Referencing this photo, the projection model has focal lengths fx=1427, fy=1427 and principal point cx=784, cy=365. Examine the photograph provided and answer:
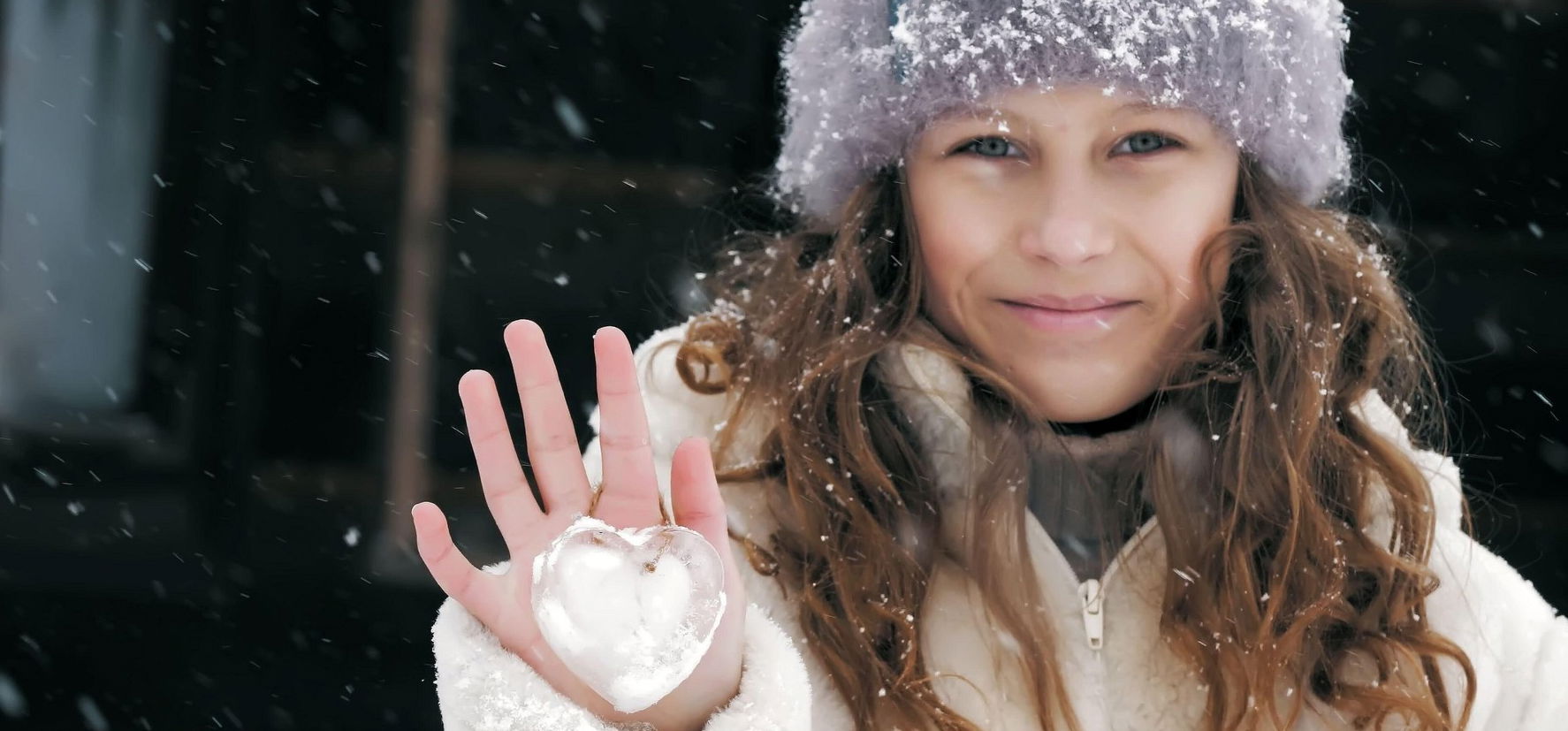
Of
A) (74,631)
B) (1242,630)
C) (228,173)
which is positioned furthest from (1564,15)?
(74,631)

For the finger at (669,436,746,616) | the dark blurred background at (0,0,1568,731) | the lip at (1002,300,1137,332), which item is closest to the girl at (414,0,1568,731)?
the lip at (1002,300,1137,332)

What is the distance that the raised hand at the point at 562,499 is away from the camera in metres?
1.37

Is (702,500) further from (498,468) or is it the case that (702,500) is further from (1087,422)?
(1087,422)

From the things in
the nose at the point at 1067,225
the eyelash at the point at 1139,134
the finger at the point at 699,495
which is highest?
the eyelash at the point at 1139,134

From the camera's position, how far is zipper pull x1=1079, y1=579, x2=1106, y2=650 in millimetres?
1698

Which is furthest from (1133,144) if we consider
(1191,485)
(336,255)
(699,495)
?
(336,255)

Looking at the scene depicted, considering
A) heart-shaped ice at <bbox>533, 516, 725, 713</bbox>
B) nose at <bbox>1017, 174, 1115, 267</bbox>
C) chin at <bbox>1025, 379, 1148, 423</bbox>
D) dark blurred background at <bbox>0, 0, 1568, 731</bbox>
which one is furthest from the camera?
dark blurred background at <bbox>0, 0, 1568, 731</bbox>

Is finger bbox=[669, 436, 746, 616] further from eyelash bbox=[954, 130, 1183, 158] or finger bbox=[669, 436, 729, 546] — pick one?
eyelash bbox=[954, 130, 1183, 158]

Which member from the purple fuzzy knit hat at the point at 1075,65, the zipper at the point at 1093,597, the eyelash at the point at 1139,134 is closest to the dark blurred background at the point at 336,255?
the purple fuzzy knit hat at the point at 1075,65

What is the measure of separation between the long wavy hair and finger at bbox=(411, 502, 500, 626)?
41 centimetres

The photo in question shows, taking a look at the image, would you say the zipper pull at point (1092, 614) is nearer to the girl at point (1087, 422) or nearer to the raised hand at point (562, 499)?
the girl at point (1087, 422)

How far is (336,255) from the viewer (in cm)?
365

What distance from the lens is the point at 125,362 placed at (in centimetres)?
356

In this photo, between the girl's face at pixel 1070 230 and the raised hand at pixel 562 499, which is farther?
the girl's face at pixel 1070 230
